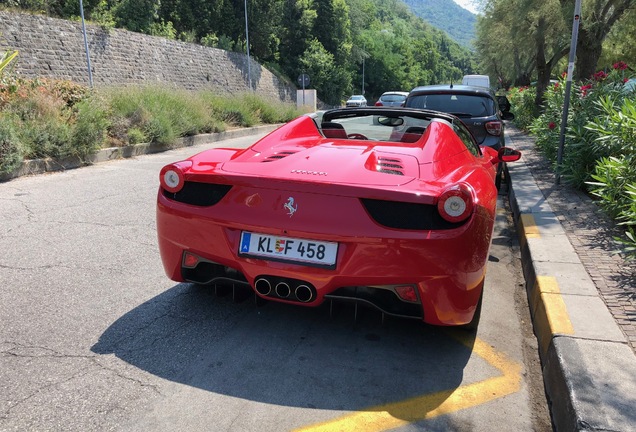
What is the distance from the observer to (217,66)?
118ft

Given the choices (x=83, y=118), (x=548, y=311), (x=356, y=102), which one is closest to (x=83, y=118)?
(x=83, y=118)

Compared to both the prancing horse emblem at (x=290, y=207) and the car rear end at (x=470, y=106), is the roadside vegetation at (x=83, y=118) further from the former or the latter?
the prancing horse emblem at (x=290, y=207)

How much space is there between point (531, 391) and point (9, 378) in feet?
9.05

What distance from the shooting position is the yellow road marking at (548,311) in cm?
289

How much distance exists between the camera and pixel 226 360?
2.75 m

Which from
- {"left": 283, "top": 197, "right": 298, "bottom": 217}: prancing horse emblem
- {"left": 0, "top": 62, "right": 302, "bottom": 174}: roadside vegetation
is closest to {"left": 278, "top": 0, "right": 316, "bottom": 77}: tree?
{"left": 0, "top": 62, "right": 302, "bottom": 174}: roadside vegetation

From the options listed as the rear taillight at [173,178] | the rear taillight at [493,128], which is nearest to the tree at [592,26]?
the rear taillight at [493,128]

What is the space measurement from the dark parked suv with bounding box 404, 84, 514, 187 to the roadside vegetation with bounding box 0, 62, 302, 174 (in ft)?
20.9

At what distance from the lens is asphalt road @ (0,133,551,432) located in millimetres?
2285

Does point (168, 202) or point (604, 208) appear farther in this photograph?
point (604, 208)

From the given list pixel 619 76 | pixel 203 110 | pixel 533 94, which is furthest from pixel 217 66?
pixel 619 76

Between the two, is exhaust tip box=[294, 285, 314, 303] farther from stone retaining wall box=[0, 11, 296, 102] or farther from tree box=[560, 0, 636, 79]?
stone retaining wall box=[0, 11, 296, 102]

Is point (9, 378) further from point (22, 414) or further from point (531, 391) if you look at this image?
point (531, 391)

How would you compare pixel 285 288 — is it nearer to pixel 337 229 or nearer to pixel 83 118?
pixel 337 229
